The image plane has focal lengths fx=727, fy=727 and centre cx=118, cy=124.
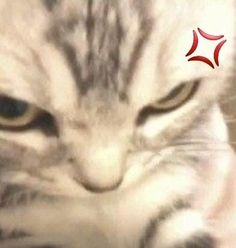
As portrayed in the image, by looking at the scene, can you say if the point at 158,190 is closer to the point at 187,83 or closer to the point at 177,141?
the point at 177,141

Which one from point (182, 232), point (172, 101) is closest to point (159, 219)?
point (182, 232)

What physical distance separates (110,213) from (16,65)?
0.28m

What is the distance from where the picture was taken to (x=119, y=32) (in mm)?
604

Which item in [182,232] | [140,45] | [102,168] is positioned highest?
[140,45]

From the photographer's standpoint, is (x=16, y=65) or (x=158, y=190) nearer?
(x=16, y=65)

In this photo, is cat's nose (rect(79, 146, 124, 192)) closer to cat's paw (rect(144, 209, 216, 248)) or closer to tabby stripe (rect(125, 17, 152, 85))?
tabby stripe (rect(125, 17, 152, 85))

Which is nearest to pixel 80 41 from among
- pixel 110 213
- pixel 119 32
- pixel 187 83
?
pixel 119 32

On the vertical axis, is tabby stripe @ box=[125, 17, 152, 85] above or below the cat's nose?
above

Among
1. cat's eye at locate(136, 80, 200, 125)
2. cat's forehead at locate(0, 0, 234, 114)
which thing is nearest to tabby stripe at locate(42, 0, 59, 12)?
cat's forehead at locate(0, 0, 234, 114)

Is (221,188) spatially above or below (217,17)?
below

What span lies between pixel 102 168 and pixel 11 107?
3.9 inches

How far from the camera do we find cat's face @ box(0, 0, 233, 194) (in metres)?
0.59

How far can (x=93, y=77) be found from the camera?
609mm

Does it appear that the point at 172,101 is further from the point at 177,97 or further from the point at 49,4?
the point at 49,4
